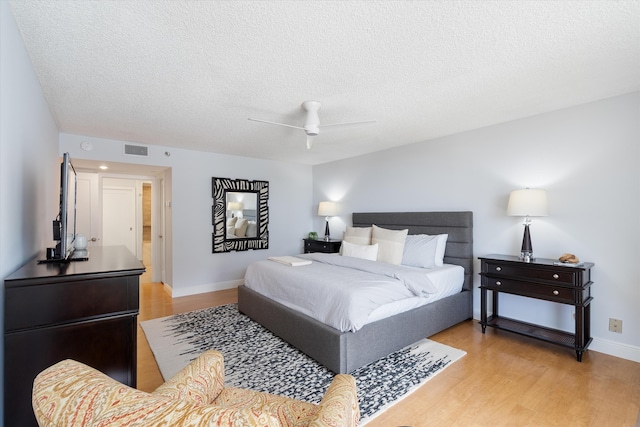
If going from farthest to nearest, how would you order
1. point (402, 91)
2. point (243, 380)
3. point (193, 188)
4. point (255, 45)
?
1. point (193, 188)
2. point (402, 91)
3. point (243, 380)
4. point (255, 45)

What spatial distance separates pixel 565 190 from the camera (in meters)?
3.09

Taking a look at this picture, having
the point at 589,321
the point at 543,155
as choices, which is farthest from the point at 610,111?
the point at 589,321

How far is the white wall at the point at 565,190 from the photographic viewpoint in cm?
273

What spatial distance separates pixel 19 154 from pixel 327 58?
2094mm

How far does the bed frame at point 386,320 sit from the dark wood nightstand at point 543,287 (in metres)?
0.44

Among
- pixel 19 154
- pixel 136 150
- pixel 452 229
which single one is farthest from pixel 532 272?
pixel 136 150

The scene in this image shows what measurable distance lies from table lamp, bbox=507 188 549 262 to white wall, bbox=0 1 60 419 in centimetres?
395

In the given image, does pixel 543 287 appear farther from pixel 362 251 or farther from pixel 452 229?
pixel 362 251

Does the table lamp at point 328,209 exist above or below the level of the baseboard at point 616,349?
above

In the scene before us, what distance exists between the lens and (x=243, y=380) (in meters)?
2.35

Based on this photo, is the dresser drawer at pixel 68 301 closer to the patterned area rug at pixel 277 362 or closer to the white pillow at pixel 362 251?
the patterned area rug at pixel 277 362

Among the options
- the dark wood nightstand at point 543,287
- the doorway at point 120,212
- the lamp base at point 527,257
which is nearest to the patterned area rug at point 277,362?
the dark wood nightstand at point 543,287

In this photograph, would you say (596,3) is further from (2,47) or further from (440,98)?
(2,47)

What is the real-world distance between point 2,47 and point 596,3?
3.05m
